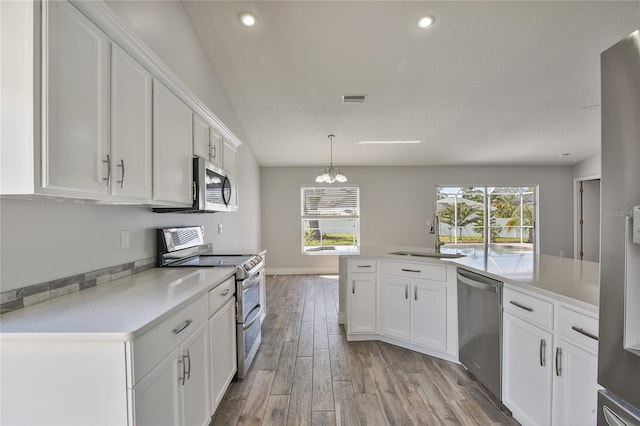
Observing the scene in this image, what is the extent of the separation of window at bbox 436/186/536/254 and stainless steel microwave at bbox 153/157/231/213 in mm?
5245

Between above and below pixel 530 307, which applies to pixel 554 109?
above

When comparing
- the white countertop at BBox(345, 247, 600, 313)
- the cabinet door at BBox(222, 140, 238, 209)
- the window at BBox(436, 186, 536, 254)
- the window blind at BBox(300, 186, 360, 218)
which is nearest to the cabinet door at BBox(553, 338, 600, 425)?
the white countertop at BBox(345, 247, 600, 313)

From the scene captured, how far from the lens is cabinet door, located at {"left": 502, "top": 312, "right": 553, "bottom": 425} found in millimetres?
1548

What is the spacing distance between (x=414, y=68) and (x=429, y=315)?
265 cm

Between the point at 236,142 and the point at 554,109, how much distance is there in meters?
4.43

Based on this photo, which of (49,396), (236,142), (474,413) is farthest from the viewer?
(236,142)

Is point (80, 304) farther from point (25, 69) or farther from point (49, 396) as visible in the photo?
point (25, 69)

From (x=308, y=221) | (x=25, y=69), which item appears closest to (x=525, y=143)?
(x=308, y=221)

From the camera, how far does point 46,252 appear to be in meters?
1.36

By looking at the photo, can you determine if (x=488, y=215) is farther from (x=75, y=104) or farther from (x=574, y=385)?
(x=75, y=104)

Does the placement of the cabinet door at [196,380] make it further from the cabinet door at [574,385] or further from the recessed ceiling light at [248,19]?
the recessed ceiling light at [248,19]

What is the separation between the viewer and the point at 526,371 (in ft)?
5.51

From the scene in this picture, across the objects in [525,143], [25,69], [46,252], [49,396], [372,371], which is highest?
[525,143]

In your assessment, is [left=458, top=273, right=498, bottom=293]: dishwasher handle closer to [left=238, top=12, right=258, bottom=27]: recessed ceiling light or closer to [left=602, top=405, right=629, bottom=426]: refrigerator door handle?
[left=602, top=405, right=629, bottom=426]: refrigerator door handle
